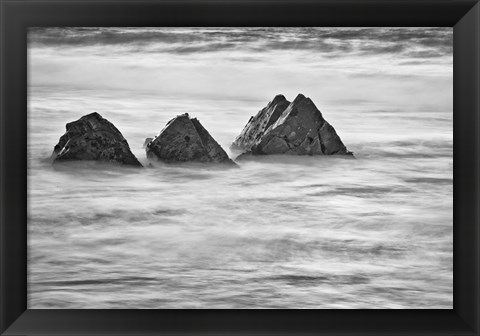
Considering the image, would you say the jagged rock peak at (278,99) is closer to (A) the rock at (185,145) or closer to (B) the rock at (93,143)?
(A) the rock at (185,145)

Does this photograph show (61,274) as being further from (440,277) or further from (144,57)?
(440,277)

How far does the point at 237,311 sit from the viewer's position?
1912mm

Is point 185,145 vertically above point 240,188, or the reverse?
point 185,145

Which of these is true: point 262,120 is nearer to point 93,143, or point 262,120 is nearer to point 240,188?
point 240,188

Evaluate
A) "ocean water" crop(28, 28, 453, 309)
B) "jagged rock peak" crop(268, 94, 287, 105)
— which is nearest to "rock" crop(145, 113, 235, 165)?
"ocean water" crop(28, 28, 453, 309)

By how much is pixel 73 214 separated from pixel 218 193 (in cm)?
45

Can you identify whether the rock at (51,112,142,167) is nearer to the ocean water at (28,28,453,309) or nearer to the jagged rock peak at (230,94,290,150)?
the ocean water at (28,28,453,309)

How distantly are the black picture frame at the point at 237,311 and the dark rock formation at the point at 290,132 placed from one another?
27 cm

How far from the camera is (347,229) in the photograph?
193 cm

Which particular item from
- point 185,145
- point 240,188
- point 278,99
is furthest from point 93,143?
point 278,99

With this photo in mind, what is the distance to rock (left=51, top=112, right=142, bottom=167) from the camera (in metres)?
1.95

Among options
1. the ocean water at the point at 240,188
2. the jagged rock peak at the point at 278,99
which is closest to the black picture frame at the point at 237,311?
the ocean water at the point at 240,188

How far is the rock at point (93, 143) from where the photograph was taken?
1946 millimetres

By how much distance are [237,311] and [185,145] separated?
0.54m
